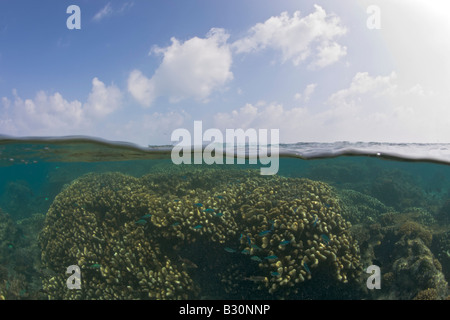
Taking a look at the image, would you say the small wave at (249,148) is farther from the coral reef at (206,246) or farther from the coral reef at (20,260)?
the coral reef at (206,246)

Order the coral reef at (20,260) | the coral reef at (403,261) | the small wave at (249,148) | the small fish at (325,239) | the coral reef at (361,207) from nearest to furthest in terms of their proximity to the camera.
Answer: the small fish at (325,239) < the coral reef at (403,261) < the coral reef at (20,260) < the coral reef at (361,207) < the small wave at (249,148)

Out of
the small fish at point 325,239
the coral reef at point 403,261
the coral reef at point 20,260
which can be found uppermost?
the small fish at point 325,239

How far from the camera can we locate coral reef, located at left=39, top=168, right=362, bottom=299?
259 inches

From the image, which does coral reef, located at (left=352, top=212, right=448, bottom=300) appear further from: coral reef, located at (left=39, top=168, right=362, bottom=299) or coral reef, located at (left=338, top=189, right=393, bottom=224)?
coral reef, located at (left=338, top=189, right=393, bottom=224)

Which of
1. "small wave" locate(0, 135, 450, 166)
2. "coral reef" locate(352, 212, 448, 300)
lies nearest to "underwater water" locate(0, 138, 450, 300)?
"coral reef" locate(352, 212, 448, 300)

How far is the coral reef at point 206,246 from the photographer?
6.57 metres

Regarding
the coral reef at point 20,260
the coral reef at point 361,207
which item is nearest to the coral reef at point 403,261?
the coral reef at point 361,207

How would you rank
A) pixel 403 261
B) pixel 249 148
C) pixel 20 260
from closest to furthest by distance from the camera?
1. pixel 403 261
2. pixel 20 260
3. pixel 249 148

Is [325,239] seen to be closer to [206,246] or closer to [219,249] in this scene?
[219,249]

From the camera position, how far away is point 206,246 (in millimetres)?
7488

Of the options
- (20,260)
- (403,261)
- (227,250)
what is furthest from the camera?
(20,260)

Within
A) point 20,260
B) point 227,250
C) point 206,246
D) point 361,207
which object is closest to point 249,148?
point 361,207
